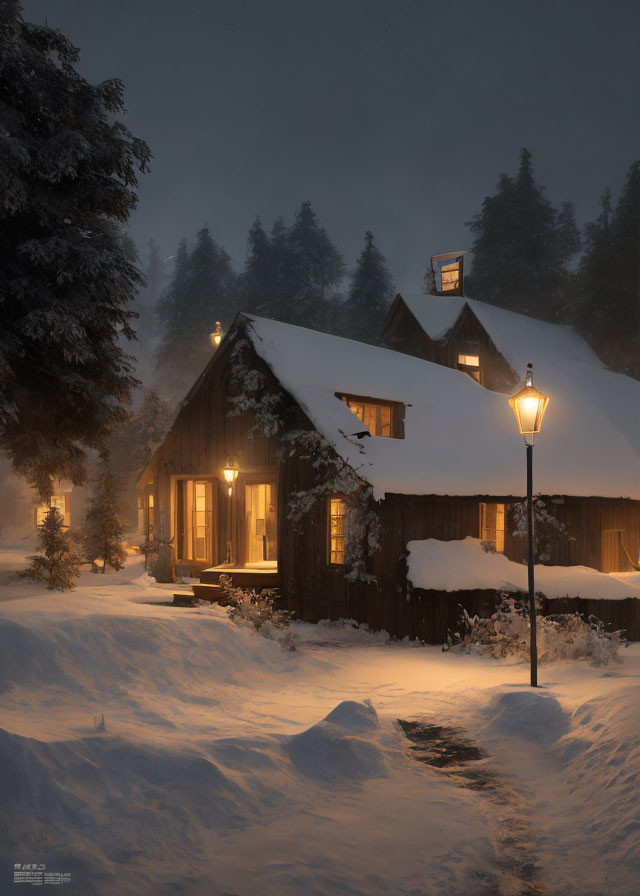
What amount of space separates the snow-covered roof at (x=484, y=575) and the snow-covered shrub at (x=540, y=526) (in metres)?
1.06

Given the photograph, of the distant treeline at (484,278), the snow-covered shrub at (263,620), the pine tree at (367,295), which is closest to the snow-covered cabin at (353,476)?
the snow-covered shrub at (263,620)

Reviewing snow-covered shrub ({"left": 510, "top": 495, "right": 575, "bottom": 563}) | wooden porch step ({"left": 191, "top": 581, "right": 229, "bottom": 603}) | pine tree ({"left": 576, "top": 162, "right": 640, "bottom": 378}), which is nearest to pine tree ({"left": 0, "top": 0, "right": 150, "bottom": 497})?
wooden porch step ({"left": 191, "top": 581, "right": 229, "bottom": 603})

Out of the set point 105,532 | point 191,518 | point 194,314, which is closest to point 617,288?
point 191,518

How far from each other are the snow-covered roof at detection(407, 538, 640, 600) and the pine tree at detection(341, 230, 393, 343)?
106ft

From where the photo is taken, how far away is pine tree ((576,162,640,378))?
33.7 metres

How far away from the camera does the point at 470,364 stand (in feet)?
88.8

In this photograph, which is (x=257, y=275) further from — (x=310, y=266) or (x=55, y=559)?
(x=55, y=559)

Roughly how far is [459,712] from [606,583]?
7.97 meters

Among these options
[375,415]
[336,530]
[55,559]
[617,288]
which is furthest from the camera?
[617,288]

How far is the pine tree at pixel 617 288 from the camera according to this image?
110ft

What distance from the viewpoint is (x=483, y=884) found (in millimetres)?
4508

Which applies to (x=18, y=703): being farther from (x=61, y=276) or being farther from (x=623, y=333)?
(x=623, y=333)

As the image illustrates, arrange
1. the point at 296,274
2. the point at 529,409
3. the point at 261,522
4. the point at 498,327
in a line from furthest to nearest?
the point at 296,274, the point at 498,327, the point at 261,522, the point at 529,409

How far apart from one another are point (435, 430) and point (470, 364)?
988 centimetres
